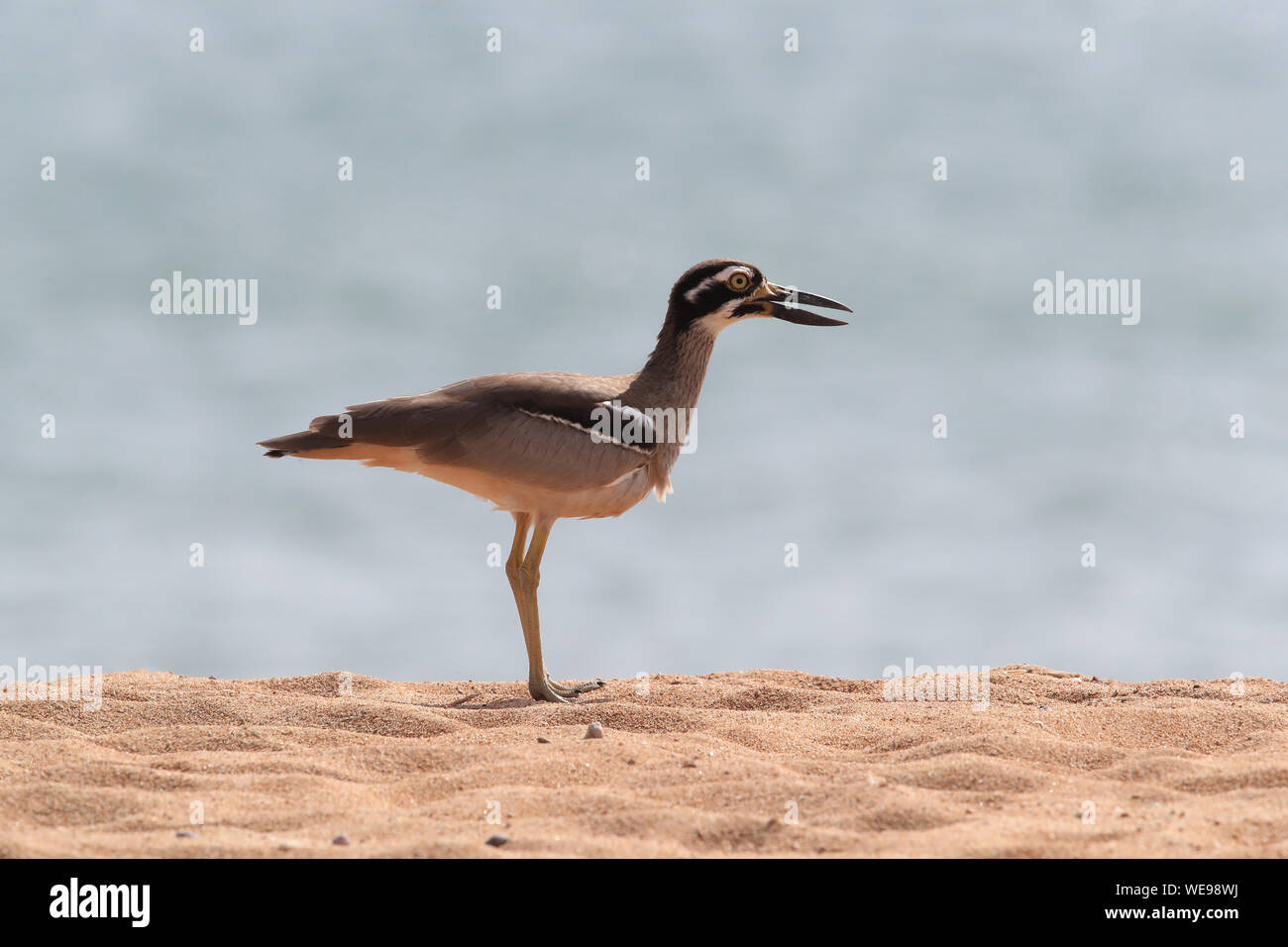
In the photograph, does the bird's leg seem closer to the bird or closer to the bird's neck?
the bird

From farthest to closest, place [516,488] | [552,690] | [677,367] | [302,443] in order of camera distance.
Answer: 1. [677,367]
2. [552,690]
3. [516,488]
4. [302,443]

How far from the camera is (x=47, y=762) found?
527 centimetres

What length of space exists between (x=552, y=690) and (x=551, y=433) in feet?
5.11

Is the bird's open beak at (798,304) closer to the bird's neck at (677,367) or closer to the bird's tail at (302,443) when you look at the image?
the bird's neck at (677,367)

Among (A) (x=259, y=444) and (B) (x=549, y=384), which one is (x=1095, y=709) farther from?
(A) (x=259, y=444)

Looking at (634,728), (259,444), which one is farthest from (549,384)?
(634,728)

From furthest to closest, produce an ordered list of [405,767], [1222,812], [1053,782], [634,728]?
[634,728], [405,767], [1053,782], [1222,812]

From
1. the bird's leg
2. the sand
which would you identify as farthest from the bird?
the sand

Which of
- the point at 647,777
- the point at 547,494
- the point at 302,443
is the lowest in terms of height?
the point at 647,777

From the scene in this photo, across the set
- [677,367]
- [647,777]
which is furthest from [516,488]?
[647,777]

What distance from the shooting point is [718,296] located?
811cm

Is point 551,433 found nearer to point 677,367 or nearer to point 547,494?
point 547,494

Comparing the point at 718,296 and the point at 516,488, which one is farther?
the point at 718,296
